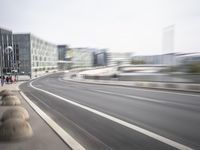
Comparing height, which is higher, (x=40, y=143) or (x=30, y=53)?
(x=30, y=53)

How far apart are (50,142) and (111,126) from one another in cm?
263

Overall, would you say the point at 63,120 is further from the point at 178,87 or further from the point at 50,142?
the point at 178,87

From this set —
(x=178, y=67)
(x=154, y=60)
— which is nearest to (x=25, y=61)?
(x=178, y=67)

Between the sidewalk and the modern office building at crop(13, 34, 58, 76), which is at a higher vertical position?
the modern office building at crop(13, 34, 58, 76)

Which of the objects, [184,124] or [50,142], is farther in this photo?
[184,124]

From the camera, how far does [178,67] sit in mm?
36188

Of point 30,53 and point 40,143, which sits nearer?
point 40,143

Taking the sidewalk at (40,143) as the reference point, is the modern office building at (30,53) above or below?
above

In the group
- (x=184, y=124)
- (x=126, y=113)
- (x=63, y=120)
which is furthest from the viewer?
(x=126, y=113)

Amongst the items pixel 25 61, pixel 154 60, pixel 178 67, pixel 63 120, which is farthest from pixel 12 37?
pixel 154 60

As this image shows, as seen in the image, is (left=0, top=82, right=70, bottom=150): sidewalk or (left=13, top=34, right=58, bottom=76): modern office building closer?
(left=0, top=82, right=70, bottom=150): sidewalk

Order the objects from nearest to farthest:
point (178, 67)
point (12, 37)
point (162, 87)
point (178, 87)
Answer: point (178, 87) → point (162, 87) → point (178, 67) → point (12, 37)

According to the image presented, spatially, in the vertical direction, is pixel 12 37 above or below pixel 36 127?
above

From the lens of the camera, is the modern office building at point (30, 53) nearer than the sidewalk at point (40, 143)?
No
